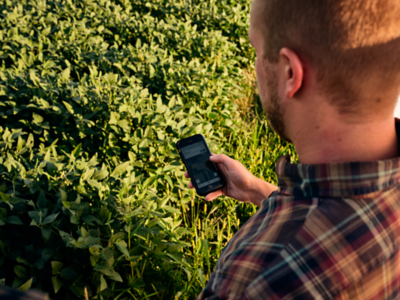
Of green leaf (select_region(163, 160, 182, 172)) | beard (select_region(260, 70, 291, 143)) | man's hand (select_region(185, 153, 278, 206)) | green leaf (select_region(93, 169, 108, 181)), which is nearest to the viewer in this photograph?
beard (select_region(260, 70, 291, 143))

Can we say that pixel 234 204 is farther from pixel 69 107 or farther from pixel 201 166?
pixel 69 107

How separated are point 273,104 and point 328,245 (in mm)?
551

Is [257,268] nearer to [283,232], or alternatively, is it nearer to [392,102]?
[283,232]

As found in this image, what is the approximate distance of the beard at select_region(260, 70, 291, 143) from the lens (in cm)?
120

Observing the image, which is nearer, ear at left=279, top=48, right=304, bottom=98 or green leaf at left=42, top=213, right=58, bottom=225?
ear at left=279, top=48, right=304, bottom=98

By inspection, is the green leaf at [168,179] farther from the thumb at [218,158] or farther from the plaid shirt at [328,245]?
the plaid shirt at [328,245]

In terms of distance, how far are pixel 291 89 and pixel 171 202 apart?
182 centimetres

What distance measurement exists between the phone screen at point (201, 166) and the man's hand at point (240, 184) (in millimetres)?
59

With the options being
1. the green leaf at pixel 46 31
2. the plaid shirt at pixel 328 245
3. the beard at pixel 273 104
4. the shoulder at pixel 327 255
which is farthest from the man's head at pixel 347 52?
the green leaf at pixel 46 31

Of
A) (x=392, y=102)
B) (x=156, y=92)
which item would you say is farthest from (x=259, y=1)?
(x=156, y=92)

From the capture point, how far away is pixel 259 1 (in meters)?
1.23

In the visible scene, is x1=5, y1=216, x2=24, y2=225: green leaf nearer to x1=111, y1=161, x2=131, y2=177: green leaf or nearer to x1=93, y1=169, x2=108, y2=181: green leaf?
x1=93, y1=169, x2=108, y2=181: green leaf

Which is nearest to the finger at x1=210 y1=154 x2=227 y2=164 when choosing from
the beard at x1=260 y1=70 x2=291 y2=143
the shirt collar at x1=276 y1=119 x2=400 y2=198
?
the beard at x1=260 y1=70 x2=291 y2=143

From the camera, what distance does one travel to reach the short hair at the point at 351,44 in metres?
1.01
